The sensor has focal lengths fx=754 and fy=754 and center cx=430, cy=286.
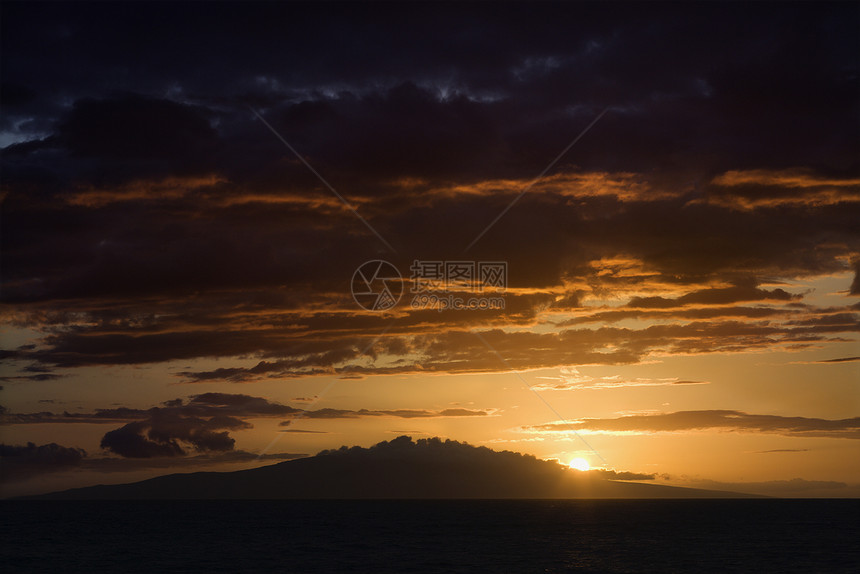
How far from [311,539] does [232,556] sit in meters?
34.7

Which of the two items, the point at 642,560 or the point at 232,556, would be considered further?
the point at 232,556

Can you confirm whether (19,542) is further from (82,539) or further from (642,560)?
(642,560)

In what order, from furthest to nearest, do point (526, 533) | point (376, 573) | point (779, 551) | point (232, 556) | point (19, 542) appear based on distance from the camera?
point (526, 533)
point (19, 542)
point (779, 551)
point (232, 556)
point (376, 573)

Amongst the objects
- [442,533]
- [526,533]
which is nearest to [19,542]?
[442,533]

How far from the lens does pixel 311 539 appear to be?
13738 centimetres

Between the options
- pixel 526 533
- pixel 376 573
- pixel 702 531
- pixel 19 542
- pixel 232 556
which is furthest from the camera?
pixel 702 531

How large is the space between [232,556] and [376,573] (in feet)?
96.5

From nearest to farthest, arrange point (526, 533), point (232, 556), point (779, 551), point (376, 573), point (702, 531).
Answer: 1. point (376, 573)
2. point (232, 556)
3. point (779, 551)
4. point (526, 533)
5. point (702, 531)

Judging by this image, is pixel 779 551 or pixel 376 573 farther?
pixel 779 551

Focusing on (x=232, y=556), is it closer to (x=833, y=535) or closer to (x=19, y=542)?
(x=19, y=542)

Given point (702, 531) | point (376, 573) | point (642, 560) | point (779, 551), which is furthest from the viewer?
point (702, 531)

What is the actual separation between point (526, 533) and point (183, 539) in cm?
6567

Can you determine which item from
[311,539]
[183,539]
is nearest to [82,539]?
[183,539]

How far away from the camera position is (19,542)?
136750 mm
